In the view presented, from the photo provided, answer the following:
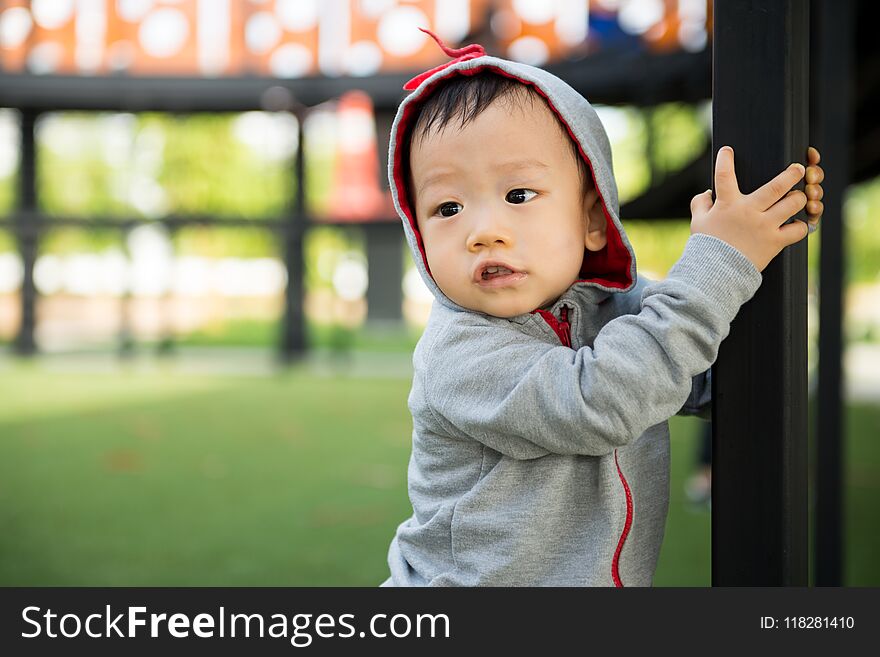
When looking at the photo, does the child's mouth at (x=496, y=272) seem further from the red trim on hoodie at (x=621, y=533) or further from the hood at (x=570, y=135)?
the red trim on hoodie at (x=621, y=533)

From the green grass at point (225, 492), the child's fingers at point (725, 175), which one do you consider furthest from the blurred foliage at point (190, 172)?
the child's fingers at point (725, 175)

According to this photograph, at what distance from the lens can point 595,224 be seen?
1.30 meters

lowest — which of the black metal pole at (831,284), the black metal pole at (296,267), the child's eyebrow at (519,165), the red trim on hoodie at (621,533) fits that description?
the red trim on hoodie at (621,533)

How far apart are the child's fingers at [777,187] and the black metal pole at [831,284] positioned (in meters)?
1.87

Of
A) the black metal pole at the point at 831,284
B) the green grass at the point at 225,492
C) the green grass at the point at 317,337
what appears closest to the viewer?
the black metal pole at the point at 831,284

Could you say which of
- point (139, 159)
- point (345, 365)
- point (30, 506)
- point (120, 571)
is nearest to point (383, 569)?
point (120, 571)

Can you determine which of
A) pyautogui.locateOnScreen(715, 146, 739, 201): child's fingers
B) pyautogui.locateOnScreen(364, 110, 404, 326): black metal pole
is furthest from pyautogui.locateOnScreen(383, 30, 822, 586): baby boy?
pyautogui.locateOnScreen(364, 110, 404, 326): black metal pole

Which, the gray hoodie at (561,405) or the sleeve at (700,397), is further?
the sleeve at (700,397)

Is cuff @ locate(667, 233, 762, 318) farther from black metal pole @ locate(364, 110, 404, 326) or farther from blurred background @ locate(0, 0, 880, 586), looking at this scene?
black metal pole @ locate(364, 110, 404, 326)

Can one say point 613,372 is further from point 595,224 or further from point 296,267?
point 296,267

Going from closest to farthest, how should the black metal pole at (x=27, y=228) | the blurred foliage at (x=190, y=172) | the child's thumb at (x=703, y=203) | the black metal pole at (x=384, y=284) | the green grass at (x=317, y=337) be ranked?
1. the child's thumb at (x=703, y=203)
2. the black metal pole at (x=27, y=228)
3. the blurred foliage at (x=190, y=172)
4. the green grass at (x=317, y=337)
5. the black metal pole at (x=384, y=284)

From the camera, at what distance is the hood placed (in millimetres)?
1205

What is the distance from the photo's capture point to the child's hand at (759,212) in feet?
3.41

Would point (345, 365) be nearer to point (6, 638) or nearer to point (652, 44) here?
point (652, 44)
